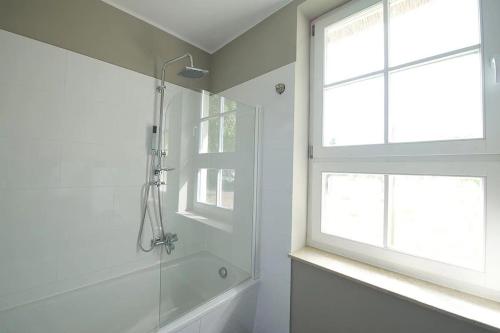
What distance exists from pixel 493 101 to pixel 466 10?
1.53 ft

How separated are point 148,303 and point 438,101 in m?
2.18

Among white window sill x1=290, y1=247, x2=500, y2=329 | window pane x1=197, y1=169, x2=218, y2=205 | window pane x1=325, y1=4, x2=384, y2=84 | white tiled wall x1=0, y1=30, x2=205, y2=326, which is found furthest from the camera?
window pane x1=197, y1=169, x2=218, y2=205

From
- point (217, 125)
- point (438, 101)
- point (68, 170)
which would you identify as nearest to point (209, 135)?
point (217, 125)

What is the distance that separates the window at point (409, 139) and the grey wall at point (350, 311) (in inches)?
8.3

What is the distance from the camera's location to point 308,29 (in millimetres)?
1463

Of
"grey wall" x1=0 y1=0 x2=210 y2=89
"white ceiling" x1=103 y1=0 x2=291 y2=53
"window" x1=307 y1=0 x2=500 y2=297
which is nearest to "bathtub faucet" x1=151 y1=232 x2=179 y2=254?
"window" x1=307 y1=0 x2=500 y2=297

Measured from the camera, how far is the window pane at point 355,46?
1.20 m

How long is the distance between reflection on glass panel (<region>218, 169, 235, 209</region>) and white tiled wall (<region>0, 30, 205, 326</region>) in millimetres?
269

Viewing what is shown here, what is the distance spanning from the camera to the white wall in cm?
132

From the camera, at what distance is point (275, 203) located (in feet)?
4.56

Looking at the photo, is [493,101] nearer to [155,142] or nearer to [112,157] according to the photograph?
[155,142]

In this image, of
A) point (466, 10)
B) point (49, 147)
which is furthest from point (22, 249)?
point (466, 10)

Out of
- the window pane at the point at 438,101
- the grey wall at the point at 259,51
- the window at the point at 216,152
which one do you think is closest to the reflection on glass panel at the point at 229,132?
the window at the point at 216,152

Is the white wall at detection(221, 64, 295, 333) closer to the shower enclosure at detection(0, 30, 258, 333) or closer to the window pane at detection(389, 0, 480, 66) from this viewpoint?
the shower enclosure at detection(0, 30, 258, 333)
